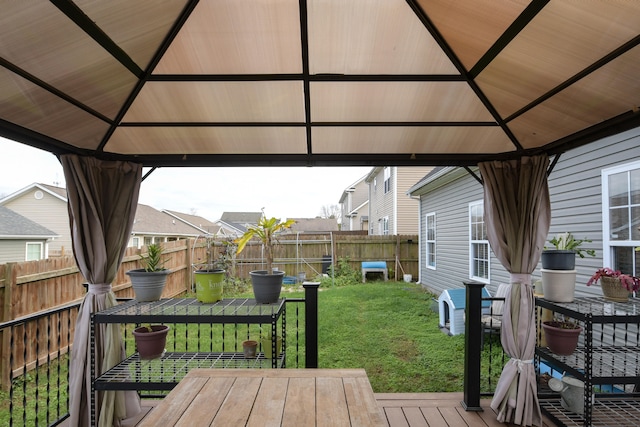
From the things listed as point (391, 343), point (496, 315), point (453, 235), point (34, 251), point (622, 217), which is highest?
point (622, 217)

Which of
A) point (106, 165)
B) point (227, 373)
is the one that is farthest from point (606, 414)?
point (106, 165)

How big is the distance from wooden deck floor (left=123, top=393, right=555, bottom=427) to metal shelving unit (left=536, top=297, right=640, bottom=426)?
31cm

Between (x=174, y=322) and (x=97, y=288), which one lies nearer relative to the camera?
(x=174, y=322)

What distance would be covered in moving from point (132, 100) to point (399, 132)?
1.93 m

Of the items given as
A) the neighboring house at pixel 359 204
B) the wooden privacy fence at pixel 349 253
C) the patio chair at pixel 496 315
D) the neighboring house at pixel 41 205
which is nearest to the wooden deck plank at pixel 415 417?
the patio chair at pixel 496 315

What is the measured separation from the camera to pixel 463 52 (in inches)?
83.6

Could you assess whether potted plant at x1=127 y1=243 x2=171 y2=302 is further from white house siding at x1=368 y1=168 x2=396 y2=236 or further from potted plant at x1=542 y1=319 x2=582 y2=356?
white house siding at x1=368 y1=168 x2=396 y2=236

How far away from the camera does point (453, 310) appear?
536cm

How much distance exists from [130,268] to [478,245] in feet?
20.4

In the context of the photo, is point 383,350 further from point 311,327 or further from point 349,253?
point 349,253

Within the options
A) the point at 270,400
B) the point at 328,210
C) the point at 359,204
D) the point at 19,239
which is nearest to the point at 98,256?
the point at 270,400

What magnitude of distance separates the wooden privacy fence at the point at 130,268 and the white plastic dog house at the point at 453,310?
323 cm

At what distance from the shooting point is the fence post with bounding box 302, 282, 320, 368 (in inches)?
120

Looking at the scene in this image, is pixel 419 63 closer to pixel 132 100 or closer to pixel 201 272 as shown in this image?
pixel 132 100
